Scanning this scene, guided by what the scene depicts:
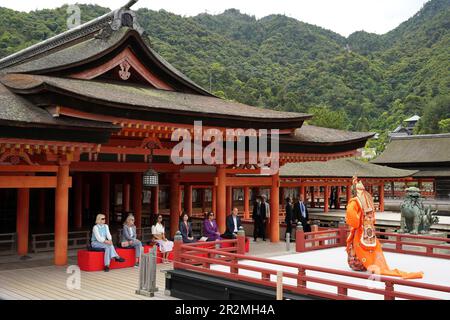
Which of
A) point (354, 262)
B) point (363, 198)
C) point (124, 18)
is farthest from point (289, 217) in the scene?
point (124, 18)

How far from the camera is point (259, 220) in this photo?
21094 millimetres

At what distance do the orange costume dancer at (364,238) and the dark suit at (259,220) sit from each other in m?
8.10

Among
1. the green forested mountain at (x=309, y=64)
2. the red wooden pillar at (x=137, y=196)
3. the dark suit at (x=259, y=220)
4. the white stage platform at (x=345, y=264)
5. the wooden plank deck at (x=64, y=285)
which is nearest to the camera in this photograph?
the wooden plank deck at (x=64, y=285)

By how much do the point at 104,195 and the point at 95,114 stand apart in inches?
354

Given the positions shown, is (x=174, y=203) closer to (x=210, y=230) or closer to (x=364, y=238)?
(x=210, y=230)

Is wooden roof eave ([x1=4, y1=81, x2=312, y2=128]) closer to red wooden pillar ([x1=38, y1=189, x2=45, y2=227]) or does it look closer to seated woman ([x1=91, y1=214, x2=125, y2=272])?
seated woman ([x1=91, y1=214, x2=125, y2=272])

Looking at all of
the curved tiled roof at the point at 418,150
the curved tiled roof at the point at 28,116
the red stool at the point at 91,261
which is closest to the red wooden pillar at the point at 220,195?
the curved tiled roof at the point at 28,116

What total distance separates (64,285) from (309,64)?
132699mm

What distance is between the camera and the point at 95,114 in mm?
14266

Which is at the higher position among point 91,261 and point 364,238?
point 364,238

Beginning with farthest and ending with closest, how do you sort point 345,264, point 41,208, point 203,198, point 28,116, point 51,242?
point 203,198 < point 41,208 < point 51,242 < point 345,264 < point 28,116

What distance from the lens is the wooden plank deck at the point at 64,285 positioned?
1086 centimetres

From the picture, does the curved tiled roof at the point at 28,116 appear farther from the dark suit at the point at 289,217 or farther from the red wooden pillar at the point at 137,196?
the dark suit at the point at 289,217

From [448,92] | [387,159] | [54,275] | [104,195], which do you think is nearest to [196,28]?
[448,92]
